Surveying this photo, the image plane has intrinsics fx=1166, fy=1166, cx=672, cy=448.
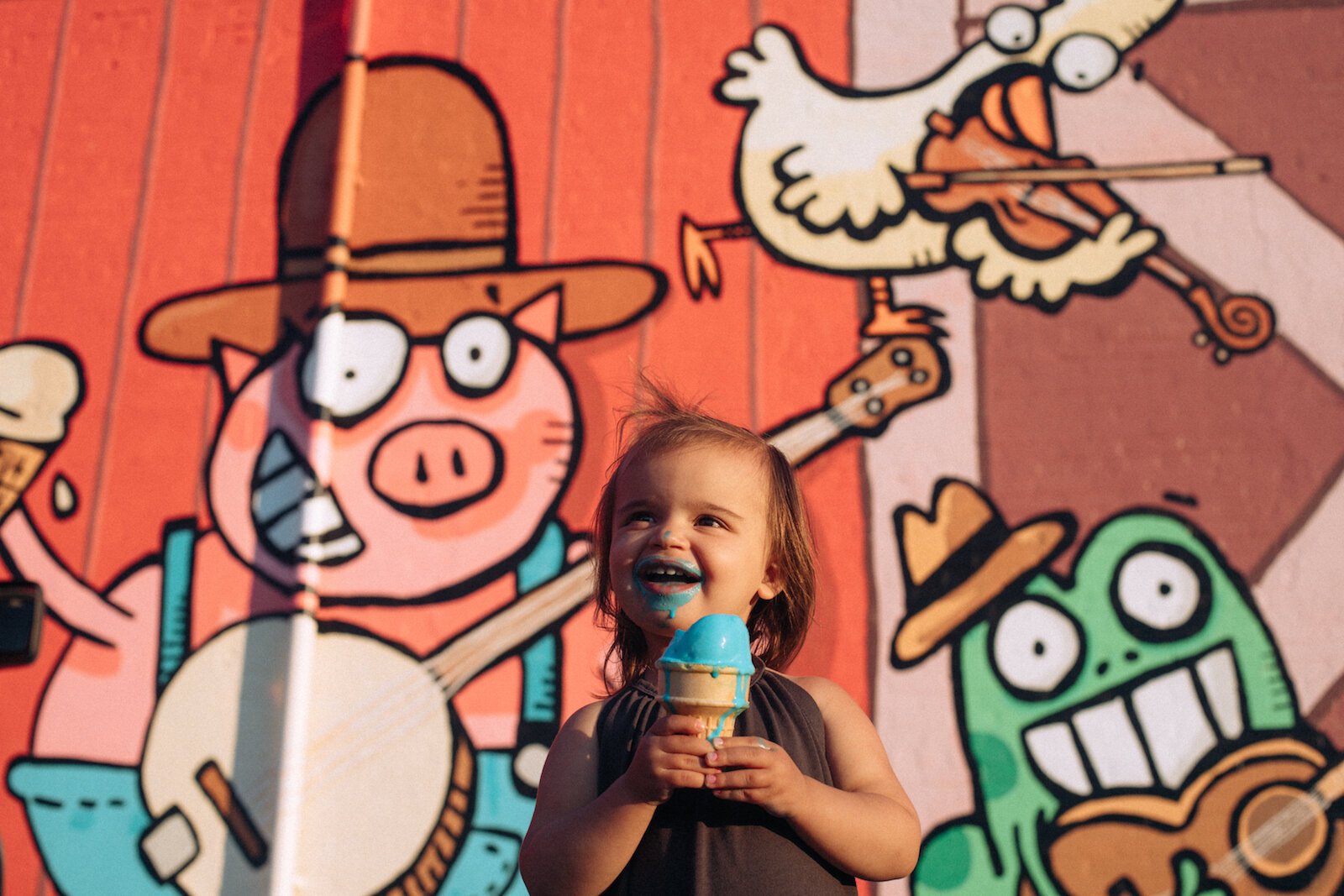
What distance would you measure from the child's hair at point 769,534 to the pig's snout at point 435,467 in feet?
7.73

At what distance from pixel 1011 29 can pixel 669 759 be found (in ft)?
12.5

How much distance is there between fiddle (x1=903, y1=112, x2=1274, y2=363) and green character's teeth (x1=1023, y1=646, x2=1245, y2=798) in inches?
50.9

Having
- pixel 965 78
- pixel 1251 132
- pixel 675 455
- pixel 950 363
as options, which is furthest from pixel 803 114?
pixel 675 455

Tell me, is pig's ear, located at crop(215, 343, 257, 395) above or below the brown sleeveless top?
above

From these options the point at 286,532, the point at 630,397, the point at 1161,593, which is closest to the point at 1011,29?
the point at 630,397

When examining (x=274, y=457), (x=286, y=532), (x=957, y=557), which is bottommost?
(x=957, y=557)

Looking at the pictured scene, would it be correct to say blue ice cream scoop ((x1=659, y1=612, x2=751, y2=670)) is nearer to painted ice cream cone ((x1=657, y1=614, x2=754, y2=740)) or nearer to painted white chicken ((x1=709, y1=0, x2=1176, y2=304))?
painted ice cream cone ((x1=657, y1=614, x2=754, y2=740))

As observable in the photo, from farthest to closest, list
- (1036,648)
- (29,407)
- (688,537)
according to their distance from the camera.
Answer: (29,407) < (1036,648) < (688,537)

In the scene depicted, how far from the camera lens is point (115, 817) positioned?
4016 millimetres

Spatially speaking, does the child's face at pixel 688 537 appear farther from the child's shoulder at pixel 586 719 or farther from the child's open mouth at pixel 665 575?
the child's shoulder at pixel 586 719

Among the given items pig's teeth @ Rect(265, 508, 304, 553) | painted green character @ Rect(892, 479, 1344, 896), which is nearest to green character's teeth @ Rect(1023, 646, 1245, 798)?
painted green character @ Rect(892, 479, 1344, 896)

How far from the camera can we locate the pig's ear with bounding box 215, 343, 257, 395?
4387 mm

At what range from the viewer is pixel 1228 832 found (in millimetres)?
3537

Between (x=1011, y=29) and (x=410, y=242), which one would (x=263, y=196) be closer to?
(x=410, y=242)
